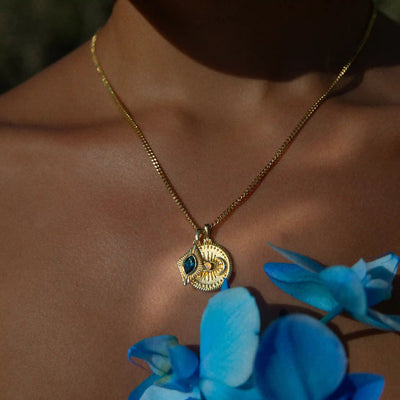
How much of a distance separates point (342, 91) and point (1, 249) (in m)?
0.85

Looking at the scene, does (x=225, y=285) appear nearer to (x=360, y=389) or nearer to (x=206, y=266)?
(x=206, y=266)

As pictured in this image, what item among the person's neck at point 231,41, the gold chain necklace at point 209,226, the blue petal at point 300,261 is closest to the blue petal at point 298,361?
the blue petal at point 300,261

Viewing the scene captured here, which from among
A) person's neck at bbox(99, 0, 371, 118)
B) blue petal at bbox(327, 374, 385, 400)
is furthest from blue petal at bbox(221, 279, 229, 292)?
person's neck at bbox(99, 0, 371, 118)

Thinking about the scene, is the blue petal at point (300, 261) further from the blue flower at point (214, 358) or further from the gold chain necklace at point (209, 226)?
the gold chain necklace at point (209, 226)

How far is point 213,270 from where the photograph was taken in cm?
104

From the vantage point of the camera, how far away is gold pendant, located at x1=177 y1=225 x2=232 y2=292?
103 centimetres

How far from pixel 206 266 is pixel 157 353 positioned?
0.22 metres

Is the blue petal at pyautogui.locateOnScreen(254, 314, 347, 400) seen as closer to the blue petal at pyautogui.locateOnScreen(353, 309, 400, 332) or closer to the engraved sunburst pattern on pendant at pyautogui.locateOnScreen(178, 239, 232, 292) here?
the blue petal at pyautogui.locateOnScreen(353, 309, 400, 332)

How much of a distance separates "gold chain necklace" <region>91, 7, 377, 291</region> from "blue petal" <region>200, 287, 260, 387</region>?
0.60 ft

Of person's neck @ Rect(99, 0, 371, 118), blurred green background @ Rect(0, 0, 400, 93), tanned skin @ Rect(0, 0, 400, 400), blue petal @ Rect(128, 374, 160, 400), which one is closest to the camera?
blue petal @ Rect(128, 374, 160, 400)

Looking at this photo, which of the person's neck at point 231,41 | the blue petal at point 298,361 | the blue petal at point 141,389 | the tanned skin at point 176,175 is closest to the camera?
the blue petal at point 298,361

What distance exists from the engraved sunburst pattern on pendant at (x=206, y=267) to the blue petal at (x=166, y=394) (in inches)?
9.5

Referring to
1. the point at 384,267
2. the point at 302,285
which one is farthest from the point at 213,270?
the point at 384,267

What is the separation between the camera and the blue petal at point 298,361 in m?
0.76
